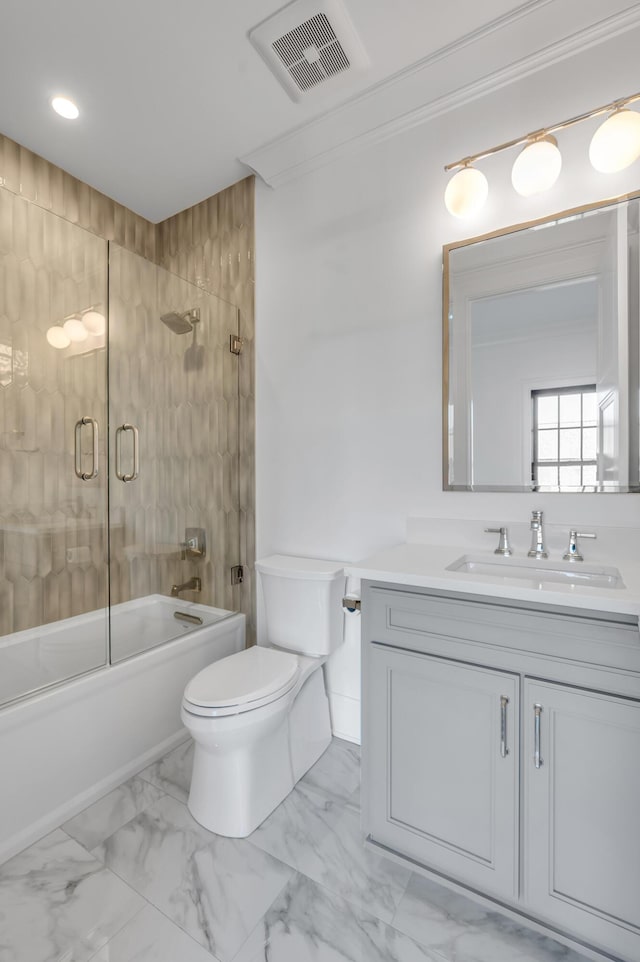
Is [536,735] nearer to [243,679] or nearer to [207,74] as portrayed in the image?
[243,679]

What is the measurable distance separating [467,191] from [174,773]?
238cm

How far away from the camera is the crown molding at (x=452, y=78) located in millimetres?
1372

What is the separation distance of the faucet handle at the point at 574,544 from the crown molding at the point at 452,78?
4.56ft

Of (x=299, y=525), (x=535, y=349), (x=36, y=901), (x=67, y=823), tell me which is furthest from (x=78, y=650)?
(x=535, y=349)

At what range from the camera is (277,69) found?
5.15 ft

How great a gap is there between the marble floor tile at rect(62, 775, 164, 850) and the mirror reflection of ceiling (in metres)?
2.02

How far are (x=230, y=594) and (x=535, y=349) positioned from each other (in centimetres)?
176

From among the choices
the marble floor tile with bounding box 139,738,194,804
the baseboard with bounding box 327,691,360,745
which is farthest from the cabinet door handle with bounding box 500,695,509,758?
the marble floor tile with bounding box 139,738,194,804

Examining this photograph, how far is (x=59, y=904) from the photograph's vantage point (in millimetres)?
1178

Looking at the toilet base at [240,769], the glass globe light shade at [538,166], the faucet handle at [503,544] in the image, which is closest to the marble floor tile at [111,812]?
the toilet base at [240,769]

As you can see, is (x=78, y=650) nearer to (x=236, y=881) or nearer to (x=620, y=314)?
(x=236, y=881)

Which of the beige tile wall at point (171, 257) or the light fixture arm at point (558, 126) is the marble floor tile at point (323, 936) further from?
the light fixture arm at point (558, 126)

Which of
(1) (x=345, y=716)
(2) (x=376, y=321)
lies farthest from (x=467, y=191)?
(1) (x=345, y=716)

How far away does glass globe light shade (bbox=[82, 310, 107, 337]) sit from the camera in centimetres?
198
